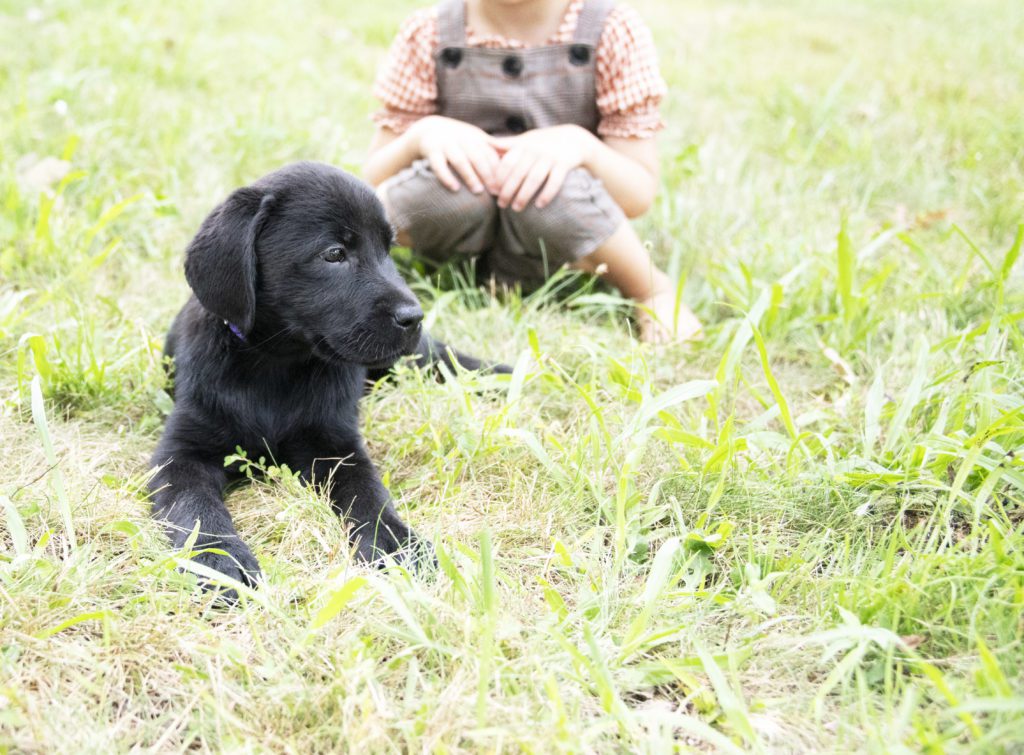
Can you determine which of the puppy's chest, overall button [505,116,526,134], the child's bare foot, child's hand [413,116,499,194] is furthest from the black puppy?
overall button [505,116,526,134]

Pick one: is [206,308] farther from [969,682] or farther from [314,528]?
[969,682]

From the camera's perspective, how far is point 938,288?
10.5ft

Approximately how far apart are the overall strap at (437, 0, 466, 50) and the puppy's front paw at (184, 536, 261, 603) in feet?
6.75

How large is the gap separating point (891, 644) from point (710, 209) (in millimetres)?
2737

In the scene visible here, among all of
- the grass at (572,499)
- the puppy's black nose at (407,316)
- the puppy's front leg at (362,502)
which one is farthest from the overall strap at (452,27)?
the puppy's front leg at (362,502)

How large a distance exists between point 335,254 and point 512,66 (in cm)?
129

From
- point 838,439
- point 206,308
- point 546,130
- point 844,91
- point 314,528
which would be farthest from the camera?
point 844,91

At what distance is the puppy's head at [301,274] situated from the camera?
7.09ft

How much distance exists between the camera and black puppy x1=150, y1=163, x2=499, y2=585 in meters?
2.16

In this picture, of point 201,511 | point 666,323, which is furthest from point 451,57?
point 201,511

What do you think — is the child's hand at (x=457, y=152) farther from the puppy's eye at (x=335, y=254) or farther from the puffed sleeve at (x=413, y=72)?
the puppy's eye at (x=335, y=254)

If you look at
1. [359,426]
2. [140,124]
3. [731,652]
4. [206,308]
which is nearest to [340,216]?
[206,308]

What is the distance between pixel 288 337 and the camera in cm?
231

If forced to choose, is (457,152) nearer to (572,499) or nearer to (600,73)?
(600,73)
